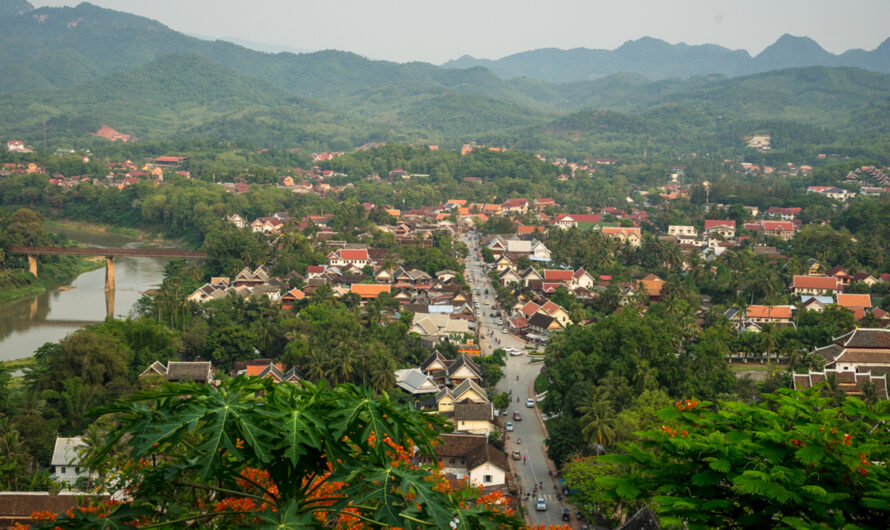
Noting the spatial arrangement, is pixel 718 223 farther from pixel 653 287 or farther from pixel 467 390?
pixel 467 390

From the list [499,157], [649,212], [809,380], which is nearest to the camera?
[809,380]

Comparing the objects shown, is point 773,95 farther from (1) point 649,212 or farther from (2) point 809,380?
(2) point 809,380

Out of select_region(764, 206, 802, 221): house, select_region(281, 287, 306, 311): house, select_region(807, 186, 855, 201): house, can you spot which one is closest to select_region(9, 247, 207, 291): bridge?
select_region(281, 287, 306, 311): house

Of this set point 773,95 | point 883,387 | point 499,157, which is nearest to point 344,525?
point 883,387

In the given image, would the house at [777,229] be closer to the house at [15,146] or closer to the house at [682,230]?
the house at [682,230]

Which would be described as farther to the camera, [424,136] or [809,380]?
[424,136]

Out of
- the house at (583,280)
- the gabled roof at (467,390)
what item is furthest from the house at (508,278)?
the gabled roof at (467,390)
